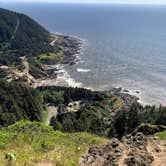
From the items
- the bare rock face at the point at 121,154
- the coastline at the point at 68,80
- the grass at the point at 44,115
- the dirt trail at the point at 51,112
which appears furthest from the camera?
the coastline at the point at 68,80

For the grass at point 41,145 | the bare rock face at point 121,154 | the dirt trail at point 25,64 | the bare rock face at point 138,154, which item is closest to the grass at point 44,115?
the dirt trail at point 25,64

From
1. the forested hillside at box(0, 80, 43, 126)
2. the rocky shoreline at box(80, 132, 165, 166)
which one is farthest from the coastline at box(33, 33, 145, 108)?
the rocky shoreline at box(80, 132, 165, 166)

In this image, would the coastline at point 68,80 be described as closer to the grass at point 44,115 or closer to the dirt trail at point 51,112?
the dirt trail at point 51,112

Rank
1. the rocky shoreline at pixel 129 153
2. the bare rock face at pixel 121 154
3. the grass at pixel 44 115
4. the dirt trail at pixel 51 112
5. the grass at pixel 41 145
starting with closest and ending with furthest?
the bare rock face at pixel 121 154
the rocky shoreline at pixel 129 153
the grass at pixel 41 145
the grass at pixel 44 115
the dirt trail at pixel 51 112

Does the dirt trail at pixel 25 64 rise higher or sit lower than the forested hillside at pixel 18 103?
lower

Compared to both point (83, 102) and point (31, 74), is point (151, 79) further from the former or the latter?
point (31, 74)

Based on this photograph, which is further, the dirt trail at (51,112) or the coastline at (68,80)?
the coastline at (68,80)

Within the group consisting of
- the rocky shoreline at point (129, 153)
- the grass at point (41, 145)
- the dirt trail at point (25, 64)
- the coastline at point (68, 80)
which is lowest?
the dirt trail at point (25, 64)

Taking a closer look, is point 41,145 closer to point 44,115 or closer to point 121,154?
point 121,154
